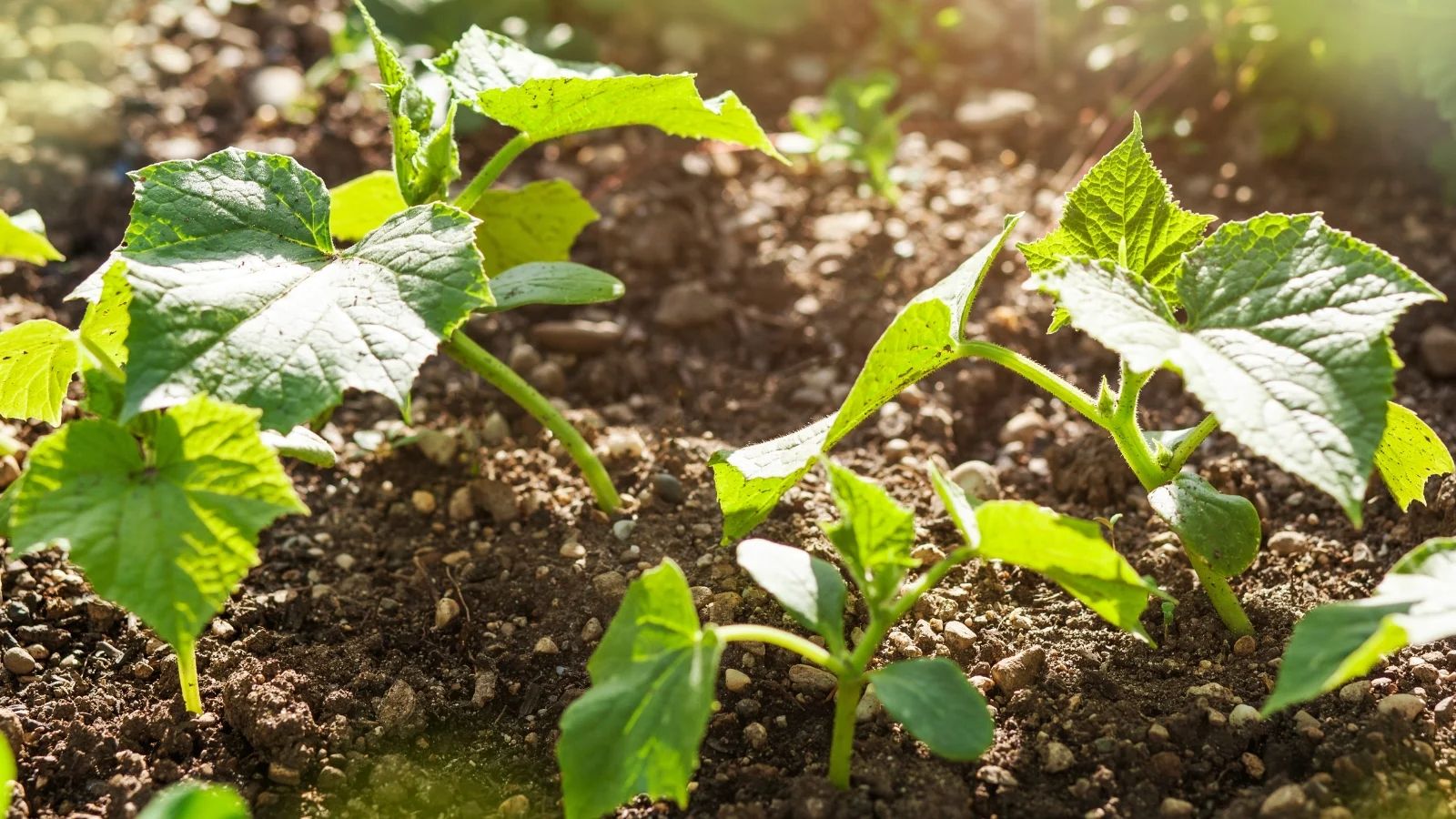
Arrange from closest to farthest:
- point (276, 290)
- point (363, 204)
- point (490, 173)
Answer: point (276, 290)
point (490, 173)
point (363, 204)

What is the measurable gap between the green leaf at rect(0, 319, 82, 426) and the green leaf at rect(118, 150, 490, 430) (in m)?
0.19

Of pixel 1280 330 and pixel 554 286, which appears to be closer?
pixel 1280 330

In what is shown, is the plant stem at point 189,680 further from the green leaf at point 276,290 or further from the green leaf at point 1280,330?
the green leaf at point 1280,330

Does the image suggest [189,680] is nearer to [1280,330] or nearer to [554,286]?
[554,286]

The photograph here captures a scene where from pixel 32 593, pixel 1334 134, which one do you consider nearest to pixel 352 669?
pixel 32 593

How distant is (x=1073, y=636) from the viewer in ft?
6.61

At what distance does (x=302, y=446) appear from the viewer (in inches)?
70.6

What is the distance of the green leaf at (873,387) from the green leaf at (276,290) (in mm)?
478

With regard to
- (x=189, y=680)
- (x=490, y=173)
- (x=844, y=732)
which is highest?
(x=490, y=173)

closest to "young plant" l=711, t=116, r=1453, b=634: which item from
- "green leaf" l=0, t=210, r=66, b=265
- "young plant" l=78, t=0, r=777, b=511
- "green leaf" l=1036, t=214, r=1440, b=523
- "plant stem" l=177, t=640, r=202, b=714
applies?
"green leaf" l=1036, t=214, r=1440, b=523

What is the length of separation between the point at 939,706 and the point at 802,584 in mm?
232

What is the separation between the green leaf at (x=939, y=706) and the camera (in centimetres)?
149

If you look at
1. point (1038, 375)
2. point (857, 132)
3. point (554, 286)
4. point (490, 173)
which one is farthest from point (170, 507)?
point (857, 132)

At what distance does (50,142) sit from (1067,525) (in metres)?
3.03
